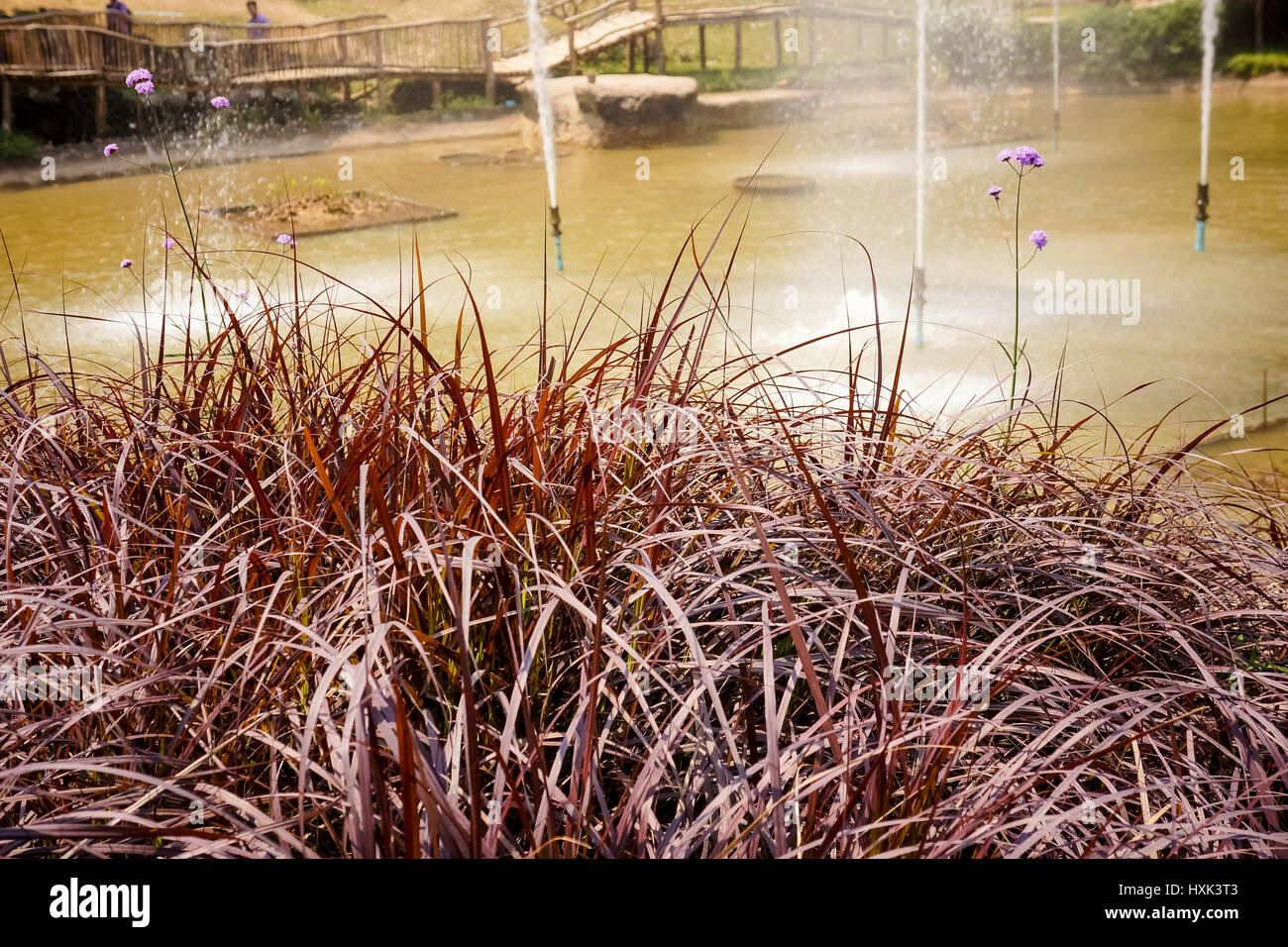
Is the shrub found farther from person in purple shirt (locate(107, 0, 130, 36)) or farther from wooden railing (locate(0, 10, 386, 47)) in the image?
person in purple shirt (locate(107, 0, 130, 36))

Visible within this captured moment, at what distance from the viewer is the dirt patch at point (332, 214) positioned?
30.3ft

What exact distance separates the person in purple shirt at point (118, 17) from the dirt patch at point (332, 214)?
24.4ft

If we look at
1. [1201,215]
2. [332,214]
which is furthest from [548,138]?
[1201,215]

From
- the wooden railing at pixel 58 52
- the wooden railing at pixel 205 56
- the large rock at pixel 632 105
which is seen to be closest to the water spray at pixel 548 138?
the large rock at pixel 632 105

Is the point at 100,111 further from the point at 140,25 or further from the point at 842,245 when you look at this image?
the point at 842,245

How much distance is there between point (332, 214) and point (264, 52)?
372 inches

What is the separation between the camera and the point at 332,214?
Result: 945 cm

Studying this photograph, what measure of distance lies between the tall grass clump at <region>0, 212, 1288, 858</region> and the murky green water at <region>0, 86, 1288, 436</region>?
2.09 feet

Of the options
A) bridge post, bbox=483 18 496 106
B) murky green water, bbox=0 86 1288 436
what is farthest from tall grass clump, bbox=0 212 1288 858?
bridge post, bbox=483 18 496 106
